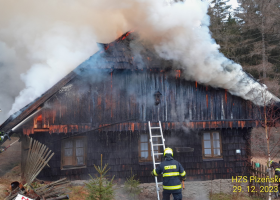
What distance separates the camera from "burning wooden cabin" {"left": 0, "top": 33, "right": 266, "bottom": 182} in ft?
25.4

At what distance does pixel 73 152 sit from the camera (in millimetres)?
8203

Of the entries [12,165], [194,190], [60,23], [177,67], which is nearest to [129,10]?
[177,67]

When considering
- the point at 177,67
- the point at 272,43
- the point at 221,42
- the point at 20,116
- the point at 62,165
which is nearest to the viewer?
the point at 20,116

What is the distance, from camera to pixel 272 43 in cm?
1734

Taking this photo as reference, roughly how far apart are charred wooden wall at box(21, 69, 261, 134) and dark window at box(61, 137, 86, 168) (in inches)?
32.7

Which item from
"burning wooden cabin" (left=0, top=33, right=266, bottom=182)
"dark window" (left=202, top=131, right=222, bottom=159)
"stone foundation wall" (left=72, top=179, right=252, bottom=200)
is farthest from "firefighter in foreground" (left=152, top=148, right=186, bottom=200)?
"dark window" (left=202, top=131, right=222, bottom=159)

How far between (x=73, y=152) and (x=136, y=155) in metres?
2.36

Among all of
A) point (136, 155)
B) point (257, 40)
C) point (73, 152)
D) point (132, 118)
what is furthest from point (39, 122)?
point (257, 40)

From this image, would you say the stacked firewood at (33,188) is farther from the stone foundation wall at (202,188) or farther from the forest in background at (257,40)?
the forest in background at (257,40)

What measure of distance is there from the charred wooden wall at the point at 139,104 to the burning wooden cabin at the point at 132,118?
0.10 feet

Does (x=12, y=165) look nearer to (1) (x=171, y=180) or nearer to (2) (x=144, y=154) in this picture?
(2) (x=144, y=154)

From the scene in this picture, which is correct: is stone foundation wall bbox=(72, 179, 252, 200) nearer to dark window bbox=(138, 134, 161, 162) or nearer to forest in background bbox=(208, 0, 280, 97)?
dark window bbox=(138, 134, 161, 162)

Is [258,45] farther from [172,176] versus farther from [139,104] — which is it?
[172,176]

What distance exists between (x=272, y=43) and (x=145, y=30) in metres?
13.7
